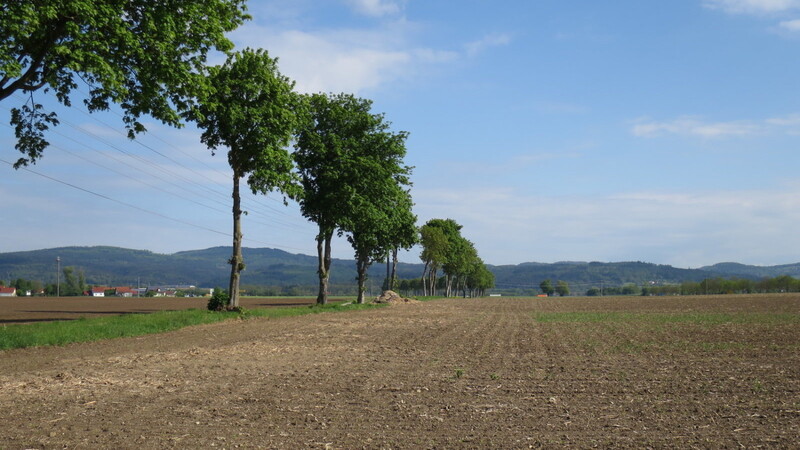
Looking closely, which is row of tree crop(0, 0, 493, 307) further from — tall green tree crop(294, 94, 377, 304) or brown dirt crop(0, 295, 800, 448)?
brown dirt crop(0, 295, 800, 448)

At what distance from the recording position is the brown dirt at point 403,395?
9.30m

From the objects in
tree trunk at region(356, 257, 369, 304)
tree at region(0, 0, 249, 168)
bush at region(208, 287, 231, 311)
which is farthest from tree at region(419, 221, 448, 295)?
tree at region(0, 0, 249, 168)

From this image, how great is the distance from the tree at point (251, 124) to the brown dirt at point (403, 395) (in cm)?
1722

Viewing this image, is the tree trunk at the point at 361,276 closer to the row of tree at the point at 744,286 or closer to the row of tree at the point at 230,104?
the row of tree at the point at 230,104

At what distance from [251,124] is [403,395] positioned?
29.0m

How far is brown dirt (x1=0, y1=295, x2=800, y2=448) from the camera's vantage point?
9305mm

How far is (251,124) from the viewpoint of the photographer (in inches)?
1516

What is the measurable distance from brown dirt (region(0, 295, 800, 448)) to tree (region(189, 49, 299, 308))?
1722 cm

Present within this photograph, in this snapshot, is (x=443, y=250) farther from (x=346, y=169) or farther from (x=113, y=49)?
(x=113, y=49)

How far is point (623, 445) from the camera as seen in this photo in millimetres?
8688

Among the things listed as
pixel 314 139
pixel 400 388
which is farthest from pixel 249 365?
pixel 314 139

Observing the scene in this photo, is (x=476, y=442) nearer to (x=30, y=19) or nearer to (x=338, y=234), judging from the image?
(x=30, y=19)

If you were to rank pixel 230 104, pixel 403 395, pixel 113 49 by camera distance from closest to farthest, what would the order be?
pixel 403 395, pixel 113 49, pixel 230 104

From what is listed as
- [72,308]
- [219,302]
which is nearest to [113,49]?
[219,302]
